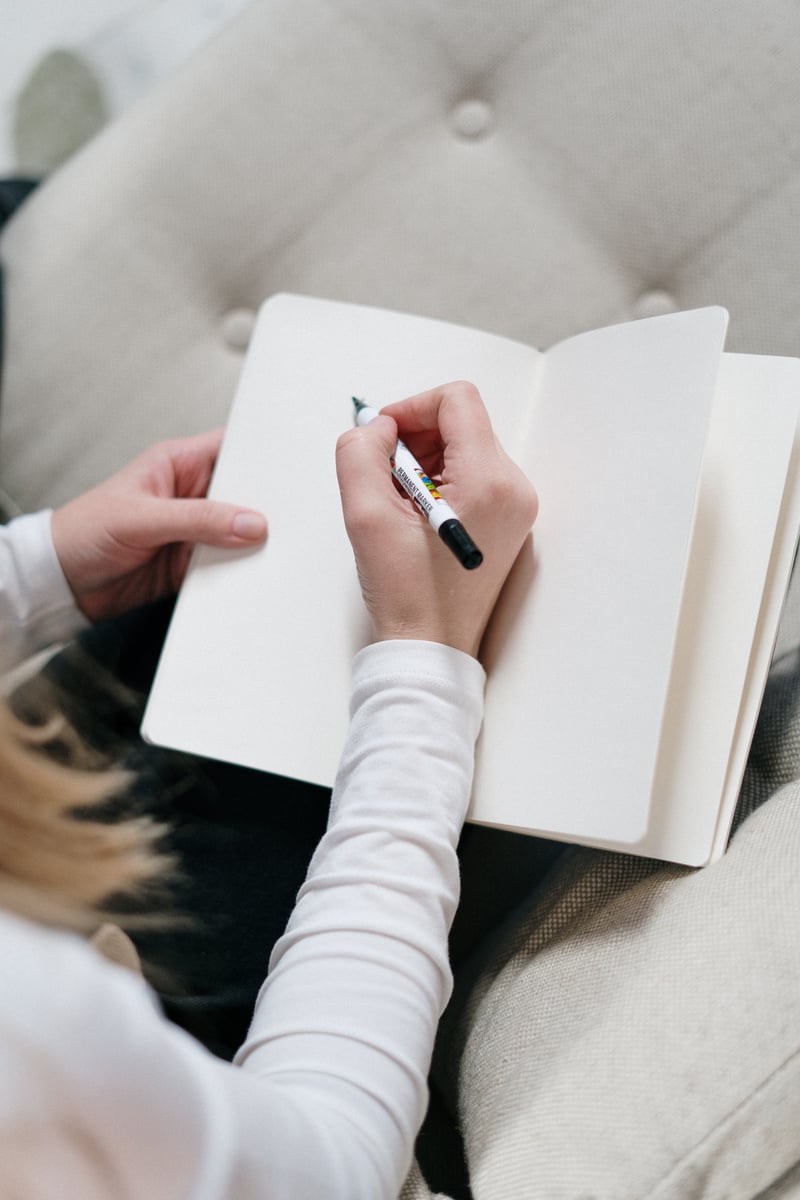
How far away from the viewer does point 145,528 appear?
23.9 inches

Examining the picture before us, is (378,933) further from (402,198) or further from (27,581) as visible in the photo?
(402,198)

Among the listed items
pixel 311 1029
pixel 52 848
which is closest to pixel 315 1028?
pixel 311 1029

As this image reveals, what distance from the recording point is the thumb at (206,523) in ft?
1.91

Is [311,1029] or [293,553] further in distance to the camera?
[293,553]

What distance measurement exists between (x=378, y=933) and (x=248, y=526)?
0.89 ft

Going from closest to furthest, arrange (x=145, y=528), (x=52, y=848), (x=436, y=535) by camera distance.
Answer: (x=52, y=848) < (x=436, y=535) < (x=145, y=528)

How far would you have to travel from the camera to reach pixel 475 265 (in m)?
0.73

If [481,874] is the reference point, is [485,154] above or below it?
above

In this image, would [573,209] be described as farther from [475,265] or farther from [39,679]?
[39,679]

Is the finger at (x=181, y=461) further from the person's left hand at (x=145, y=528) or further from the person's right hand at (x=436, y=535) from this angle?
the person's right hand at (x=436, y=535)

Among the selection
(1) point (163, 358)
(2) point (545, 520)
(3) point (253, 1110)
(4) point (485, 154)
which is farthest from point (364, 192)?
(3) point (253, 1110)

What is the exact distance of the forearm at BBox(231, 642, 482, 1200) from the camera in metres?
0.38

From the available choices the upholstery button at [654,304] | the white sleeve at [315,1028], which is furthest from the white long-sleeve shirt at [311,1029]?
the upholstery button at [654,304]

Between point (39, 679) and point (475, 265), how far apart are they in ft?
1.52
